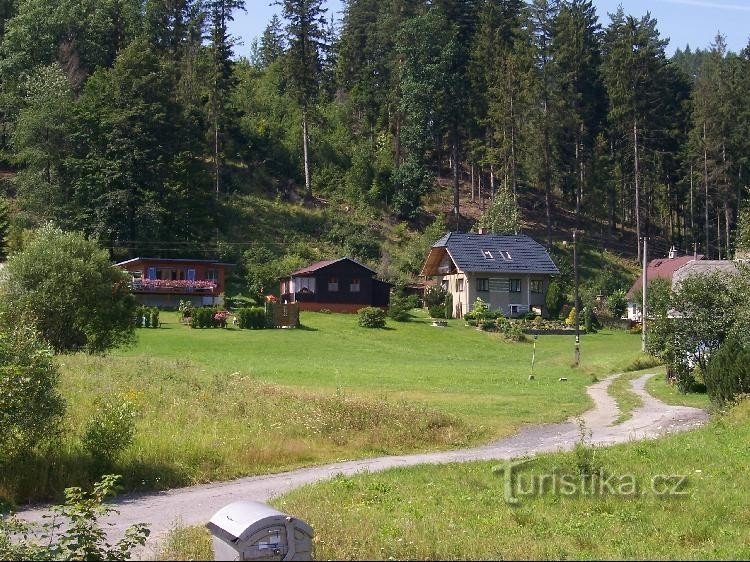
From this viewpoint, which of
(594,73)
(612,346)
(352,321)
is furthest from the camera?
(594,73)

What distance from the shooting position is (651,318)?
3688 centimetres

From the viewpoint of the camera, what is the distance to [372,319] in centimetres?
6003

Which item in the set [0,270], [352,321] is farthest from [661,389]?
[352,321]

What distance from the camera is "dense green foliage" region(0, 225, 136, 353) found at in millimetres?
33906

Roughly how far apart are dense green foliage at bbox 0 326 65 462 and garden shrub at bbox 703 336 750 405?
712 inches

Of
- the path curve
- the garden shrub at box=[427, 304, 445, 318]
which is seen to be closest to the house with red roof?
the garden shrub at box=[427, 304, 445, 318]

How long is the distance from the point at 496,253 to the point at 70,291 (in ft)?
144

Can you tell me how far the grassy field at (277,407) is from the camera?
17547 millimetres

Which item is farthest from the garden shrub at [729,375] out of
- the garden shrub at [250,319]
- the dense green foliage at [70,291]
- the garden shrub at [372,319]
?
the garden shrub at [372,319]

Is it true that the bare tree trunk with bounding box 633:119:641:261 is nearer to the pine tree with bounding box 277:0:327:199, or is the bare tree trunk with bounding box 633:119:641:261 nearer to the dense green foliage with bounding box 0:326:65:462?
Result: the pine tree with bounding box 277:0:327:199

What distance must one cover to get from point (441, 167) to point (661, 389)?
6584cm

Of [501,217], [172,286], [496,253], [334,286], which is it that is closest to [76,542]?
[172,286]

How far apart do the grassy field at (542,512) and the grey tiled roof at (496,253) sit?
173 ft

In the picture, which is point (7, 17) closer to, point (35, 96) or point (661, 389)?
point (35, 96)
